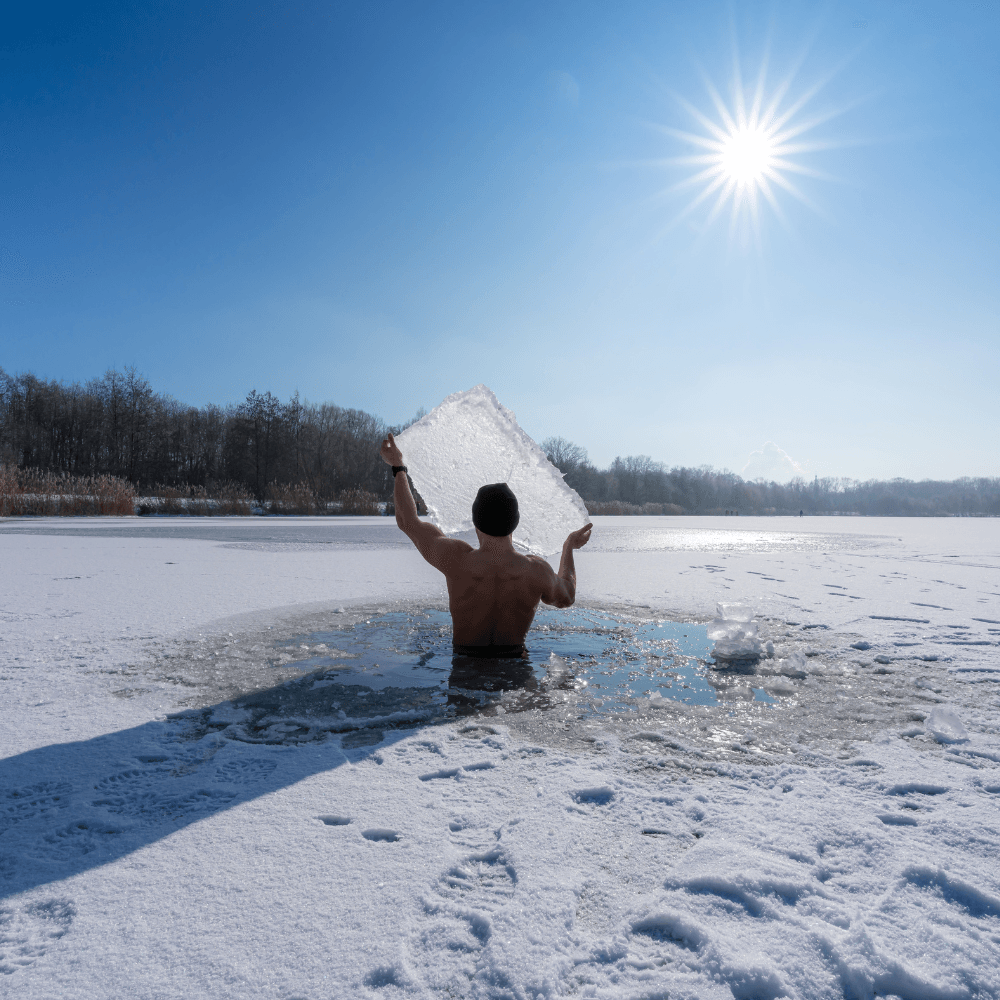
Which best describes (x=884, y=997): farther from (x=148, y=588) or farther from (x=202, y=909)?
(x=148, y=588)

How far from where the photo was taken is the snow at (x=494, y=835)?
1.15 metres

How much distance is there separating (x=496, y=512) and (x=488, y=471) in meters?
1.23

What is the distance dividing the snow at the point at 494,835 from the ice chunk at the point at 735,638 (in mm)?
263

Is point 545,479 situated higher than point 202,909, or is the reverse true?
point 545,479

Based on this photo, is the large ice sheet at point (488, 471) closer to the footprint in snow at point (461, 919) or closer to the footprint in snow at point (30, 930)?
the footprint in snow at point (461, 919)

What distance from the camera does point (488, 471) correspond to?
4.61 m

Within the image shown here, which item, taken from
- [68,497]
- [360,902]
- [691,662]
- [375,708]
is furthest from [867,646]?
[68,497]

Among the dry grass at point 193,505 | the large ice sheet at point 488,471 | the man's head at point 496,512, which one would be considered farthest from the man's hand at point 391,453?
the dry grass at point 193,505

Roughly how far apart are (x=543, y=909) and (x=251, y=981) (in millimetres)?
610

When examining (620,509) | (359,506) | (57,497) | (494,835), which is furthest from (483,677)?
(620,509)

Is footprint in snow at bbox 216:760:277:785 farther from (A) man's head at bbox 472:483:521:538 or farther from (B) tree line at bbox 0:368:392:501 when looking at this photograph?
(B) tree line at bbox 0:368:392:501

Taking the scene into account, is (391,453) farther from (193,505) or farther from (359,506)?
(359,506)

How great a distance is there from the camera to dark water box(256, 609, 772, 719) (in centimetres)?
282

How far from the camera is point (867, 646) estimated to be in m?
3.96
